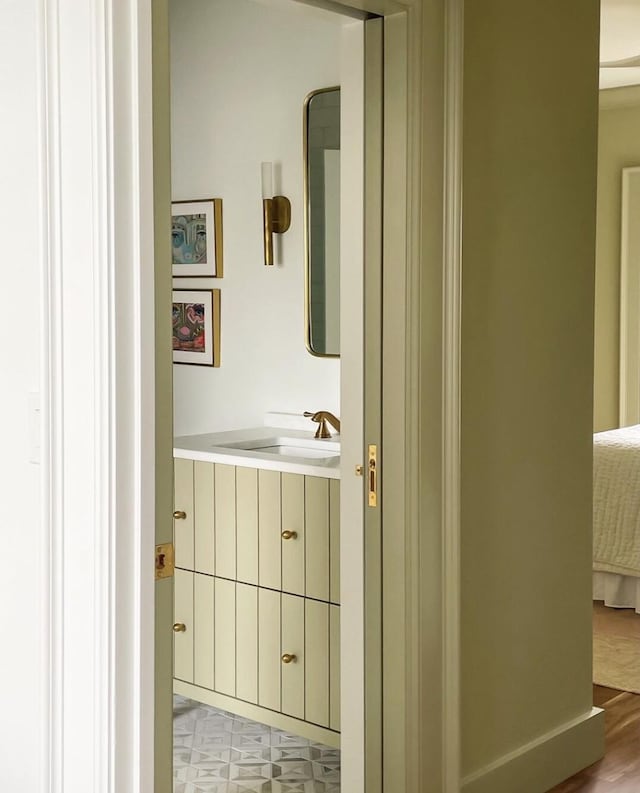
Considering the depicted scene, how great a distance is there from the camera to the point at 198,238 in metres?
4.22

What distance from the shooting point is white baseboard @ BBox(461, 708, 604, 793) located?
287cm

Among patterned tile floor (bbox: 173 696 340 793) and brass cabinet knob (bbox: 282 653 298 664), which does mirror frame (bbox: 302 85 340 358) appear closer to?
brass cabinet knob (bbox: 282 653 298 664)

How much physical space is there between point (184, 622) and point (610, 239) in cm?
484

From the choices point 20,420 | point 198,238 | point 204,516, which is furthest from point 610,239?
point 20,420

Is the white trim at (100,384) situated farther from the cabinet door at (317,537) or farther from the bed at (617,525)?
the bed at (617,525)

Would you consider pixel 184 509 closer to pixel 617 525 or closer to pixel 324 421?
pixel 324 421

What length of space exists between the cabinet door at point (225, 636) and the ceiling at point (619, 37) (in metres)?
3.11

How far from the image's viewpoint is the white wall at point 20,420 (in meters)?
1.83

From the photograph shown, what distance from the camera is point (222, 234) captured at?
4156 mm

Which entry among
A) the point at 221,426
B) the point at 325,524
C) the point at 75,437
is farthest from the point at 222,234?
the point at 75,437

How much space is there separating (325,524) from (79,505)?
4.69ft

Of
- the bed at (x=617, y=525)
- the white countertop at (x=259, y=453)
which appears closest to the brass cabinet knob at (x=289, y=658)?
the white countertop at (x=259, y=453)

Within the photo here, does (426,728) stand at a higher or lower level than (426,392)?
lower

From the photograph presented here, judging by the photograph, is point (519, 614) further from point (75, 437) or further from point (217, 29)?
point (217, 29)
